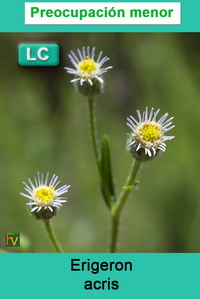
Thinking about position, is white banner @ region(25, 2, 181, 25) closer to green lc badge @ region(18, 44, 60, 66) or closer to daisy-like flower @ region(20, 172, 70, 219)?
green lc badge @ region(18, 44, 60, 66)

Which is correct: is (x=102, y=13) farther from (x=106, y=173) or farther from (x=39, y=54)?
(x=106, y=173)

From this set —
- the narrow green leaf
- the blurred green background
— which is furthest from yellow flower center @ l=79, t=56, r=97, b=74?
the blurred green background

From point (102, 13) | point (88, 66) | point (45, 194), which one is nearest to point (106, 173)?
point (45, 194)

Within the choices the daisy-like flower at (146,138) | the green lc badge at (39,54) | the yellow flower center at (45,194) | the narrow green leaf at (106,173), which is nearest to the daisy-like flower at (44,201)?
the yellow flower center at (45,194)

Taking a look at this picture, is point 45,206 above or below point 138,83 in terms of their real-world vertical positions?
below

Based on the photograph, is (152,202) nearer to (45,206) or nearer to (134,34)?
(134,34)

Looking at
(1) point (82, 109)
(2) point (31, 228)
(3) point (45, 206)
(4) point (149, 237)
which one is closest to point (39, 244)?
(2) point (31, 228)

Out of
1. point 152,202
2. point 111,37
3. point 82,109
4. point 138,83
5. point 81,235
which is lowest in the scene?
point 81,235
